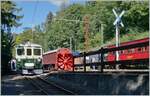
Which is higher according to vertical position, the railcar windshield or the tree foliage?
the tree foliage

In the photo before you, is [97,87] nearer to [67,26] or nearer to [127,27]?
[127,27]

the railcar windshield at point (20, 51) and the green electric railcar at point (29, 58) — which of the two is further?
the railcar windshield at point (20, 51)

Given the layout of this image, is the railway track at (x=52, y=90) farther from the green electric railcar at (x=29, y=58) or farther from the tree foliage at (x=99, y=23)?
the tree foliage at (x=99, y=23)

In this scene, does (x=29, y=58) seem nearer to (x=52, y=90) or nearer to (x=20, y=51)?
(x=20, y=51)

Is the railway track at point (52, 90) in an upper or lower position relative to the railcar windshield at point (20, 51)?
lower

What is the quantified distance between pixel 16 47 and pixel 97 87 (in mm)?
29637

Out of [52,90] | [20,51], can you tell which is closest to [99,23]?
[20,51]

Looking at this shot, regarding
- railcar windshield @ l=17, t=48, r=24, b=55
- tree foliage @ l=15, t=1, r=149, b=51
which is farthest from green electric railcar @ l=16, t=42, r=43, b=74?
tree foliage @ l=15, t=1, r=149, b=51

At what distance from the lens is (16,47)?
157 ft

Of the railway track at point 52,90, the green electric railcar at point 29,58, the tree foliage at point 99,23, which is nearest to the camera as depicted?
the railway track at point 52,90

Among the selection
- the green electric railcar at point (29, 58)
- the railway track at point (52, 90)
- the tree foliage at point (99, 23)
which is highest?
the tree foliage at point (99, 23)

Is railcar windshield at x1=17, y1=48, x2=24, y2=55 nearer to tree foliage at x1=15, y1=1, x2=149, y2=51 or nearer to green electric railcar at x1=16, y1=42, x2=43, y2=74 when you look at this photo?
green electric railcar at x1=16, y1=42, x2=43, y2=74

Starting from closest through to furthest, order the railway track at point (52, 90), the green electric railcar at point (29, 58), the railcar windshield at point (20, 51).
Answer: the railway track at point (52, 90)
the green electric railcar at point (29, 58)
the railcar windshield at point (20, 51)

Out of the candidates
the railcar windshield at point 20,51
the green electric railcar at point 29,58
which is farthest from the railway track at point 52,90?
the railcar windshield at point 20,51
